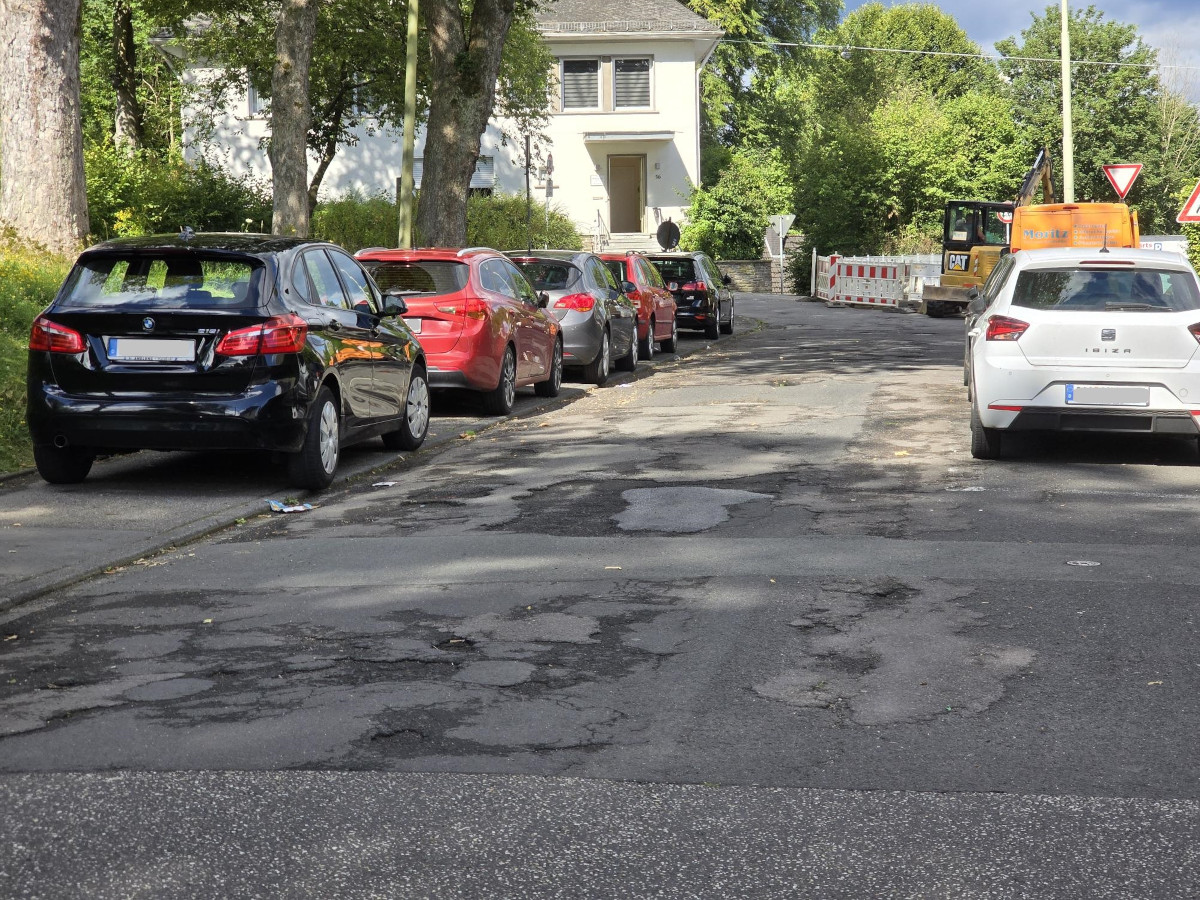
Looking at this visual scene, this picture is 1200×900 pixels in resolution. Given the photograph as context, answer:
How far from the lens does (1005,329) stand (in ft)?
38.7

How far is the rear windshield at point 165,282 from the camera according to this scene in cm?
1021

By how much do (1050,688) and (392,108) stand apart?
3450 centimetres

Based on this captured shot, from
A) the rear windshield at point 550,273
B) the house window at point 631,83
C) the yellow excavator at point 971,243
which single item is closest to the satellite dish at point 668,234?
the house window at point 631,83

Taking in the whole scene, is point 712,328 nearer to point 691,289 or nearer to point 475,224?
point 691,289

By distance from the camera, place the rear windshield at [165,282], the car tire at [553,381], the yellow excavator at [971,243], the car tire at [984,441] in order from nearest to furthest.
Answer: the rear windshield at [165,282] < the car tire at [984,441] < the car tire at [553,381] < the yellow excavator at [971,243]

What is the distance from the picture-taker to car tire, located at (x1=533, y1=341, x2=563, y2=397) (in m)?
17.6

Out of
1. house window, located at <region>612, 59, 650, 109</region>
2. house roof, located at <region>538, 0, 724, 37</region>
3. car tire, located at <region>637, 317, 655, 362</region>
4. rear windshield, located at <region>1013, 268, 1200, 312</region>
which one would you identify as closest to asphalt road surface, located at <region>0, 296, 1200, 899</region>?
rear windshield, located at <region>1013, 268, 1200, 312</region>

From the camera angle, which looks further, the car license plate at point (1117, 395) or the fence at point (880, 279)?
the fence at point (880, 279)

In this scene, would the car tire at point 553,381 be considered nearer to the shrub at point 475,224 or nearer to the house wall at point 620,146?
the shrub at point 475,224

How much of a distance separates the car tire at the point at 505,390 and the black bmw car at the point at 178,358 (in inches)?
193

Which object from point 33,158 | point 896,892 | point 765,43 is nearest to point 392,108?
point 33,158

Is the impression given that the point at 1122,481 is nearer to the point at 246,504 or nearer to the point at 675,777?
the point at 246,504

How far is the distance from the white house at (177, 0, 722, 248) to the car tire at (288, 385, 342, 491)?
141 ft

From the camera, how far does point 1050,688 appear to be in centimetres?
575
